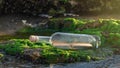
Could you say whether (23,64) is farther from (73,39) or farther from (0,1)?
(0,1)

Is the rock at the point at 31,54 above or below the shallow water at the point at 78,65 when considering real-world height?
above

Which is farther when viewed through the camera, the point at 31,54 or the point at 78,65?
the point at 31,54

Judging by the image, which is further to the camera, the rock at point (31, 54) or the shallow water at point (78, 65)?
the rock at point (31, 54)

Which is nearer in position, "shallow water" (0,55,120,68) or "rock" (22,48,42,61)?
"shallow water" (0,55,120,68)

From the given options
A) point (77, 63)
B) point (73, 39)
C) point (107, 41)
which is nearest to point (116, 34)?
point (107, 41)

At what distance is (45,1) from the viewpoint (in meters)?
31.1

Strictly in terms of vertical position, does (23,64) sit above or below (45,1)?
below

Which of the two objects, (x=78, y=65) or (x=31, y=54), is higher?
(x=31, y=54)

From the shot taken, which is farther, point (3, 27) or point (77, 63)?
point (3, 27)

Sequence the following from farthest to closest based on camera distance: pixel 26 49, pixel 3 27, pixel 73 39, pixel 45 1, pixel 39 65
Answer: pixel 45 1 → pixel 3 27 → pixel 73 39 → pixel 26 49 → pixel 39 65

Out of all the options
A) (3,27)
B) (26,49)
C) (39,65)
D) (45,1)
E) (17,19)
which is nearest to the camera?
(39,65)

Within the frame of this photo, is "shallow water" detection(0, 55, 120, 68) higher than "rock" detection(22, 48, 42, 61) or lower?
lower

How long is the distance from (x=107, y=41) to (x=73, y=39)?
5.54 ft

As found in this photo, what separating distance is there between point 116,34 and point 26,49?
15.5 ft
